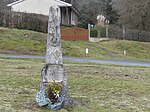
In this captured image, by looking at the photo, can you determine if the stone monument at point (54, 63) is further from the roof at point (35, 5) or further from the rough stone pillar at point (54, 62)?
the roof at point (35, 5)

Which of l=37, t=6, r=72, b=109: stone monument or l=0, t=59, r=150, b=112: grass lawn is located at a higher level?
l=37, t=6, r=72, b=109: stone monument

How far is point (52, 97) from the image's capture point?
6.47 m

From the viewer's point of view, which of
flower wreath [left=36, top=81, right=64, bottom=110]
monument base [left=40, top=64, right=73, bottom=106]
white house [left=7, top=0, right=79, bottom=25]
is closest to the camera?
flower wreath [left=36, top=81, right=64, bottom=110]

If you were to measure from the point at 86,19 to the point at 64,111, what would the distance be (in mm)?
52118

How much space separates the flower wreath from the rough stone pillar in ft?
0.64

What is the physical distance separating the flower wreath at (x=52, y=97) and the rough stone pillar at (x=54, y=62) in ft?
0.64

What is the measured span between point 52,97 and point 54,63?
79 cm

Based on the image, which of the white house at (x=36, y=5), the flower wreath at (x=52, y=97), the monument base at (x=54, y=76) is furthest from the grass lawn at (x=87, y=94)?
the white house at (x=36, y=5)

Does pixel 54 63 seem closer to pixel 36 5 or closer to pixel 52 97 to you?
pixel 52 97

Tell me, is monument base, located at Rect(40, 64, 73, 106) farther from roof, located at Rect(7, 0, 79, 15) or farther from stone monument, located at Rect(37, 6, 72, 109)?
roof, located at Rect(7, 0, 79, 15)

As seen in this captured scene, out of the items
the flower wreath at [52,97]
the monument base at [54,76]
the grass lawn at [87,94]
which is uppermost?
the monument base at [54,76]

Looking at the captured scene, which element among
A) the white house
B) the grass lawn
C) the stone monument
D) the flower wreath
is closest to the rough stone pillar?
the stone monument

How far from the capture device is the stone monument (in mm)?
6793

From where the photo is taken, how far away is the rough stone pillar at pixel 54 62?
267 inches
